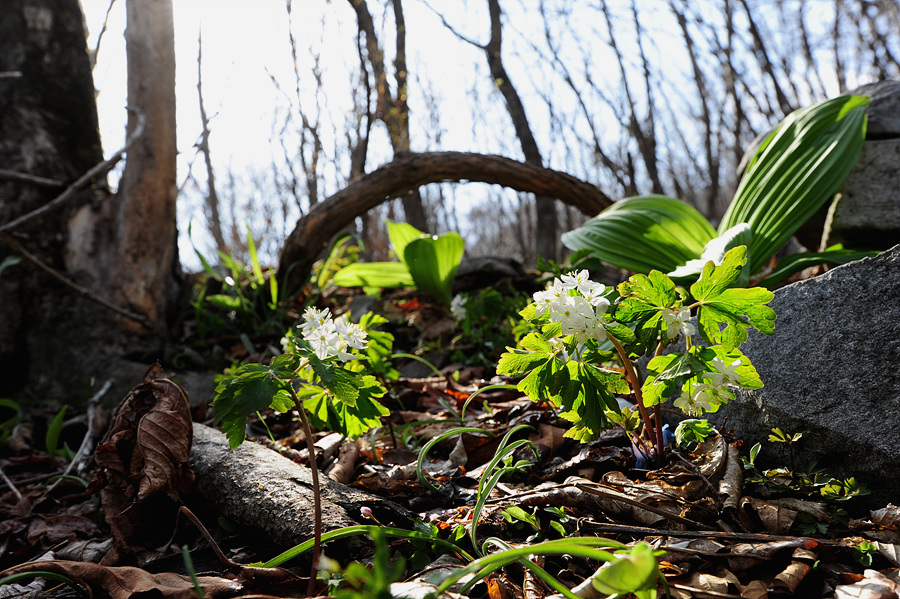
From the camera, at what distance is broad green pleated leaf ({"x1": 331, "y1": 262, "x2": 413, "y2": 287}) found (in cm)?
330

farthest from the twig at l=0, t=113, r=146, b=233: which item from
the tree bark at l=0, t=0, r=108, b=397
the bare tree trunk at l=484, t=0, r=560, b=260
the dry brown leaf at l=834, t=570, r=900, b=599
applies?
the bare tree trunk at l=484, t=0, r=560, b=260

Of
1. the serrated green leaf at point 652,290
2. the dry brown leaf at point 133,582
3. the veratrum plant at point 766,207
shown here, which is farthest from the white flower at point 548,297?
the veratrum plant at point 766,207

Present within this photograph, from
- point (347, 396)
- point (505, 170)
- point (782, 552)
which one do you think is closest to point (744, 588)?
point (782, 552)

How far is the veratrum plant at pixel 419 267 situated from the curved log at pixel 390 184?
30 centimetres

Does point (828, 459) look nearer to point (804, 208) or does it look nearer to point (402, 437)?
point (402, 437)

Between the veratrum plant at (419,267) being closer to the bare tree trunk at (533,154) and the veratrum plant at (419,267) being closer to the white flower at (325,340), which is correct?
the white flower at (325,340)

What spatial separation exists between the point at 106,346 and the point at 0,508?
4.36ft

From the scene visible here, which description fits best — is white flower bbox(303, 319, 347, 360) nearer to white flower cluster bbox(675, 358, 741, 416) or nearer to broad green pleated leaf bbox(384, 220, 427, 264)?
white flower cluster bbox(675, 358, 741, 416)

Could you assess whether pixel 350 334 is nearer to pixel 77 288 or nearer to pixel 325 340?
pixel 325 340

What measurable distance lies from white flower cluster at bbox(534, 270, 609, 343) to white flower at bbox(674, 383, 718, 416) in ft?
0.62

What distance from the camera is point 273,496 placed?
1.17m

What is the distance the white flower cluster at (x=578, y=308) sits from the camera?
98 cm

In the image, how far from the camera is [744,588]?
0.87m

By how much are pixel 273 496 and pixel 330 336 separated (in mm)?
398
